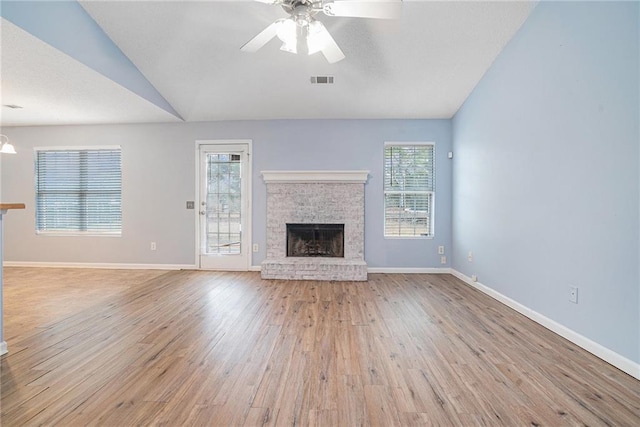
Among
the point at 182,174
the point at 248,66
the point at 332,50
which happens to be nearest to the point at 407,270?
the point at 332,50

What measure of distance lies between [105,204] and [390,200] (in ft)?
15.8

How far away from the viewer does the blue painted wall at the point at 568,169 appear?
189cm

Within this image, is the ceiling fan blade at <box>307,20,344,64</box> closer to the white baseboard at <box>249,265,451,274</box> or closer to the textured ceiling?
the textured ceiling

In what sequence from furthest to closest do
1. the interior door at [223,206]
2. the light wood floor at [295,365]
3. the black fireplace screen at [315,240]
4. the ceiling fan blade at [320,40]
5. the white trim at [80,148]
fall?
1. the white trim at [80,148]
2. the interior door at [223,206]
3. the black fireplace screen at [315,240]
4. the ceiling fan blade at [320,40]
5. the light wood floor at [295,365]

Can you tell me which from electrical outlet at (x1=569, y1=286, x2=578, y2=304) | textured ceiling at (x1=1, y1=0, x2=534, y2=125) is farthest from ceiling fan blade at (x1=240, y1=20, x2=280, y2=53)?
electrical outlet at (x1=569, y1=286, x2=578, y2=304)

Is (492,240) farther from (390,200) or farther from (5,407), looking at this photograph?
(5,407)

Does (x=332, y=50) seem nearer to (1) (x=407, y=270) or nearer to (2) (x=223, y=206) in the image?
(2) (x=223, y=206)

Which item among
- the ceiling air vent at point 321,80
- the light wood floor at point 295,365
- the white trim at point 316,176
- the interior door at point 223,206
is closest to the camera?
the light wood floor at point 295,365

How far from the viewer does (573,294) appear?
2.29m

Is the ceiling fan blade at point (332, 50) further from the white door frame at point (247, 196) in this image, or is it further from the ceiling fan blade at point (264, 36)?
the white door frame at point (247, 196)

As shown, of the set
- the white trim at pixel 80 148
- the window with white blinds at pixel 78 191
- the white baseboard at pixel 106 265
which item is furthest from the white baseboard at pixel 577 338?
the white trim at pixel 80 148

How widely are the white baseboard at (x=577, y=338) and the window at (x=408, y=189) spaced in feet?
4.86

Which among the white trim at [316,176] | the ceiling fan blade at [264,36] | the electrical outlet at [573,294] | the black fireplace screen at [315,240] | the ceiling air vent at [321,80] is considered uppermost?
the ceiling air vent at [321,80]

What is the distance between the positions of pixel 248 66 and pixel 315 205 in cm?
212
